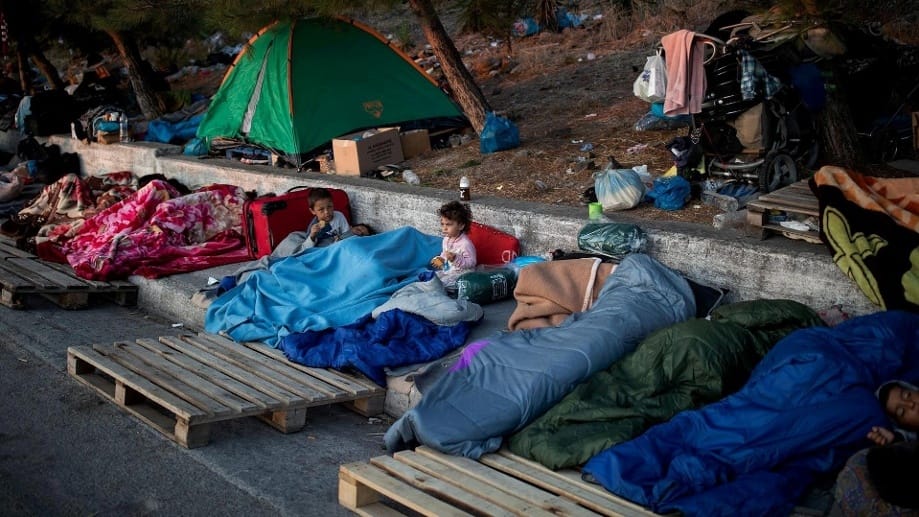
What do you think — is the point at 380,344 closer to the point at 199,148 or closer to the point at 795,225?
the point at 795,225

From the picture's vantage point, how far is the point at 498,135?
8.08m

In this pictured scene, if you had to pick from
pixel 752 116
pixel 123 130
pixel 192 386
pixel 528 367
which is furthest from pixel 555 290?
pixel 123 130

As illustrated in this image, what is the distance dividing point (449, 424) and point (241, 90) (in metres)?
6.96

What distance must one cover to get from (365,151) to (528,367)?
449cm

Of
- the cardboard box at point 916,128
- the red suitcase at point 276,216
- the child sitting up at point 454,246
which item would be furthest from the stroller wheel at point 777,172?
the red suitcase at point 276,216

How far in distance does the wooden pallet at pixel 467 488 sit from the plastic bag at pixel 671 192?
9.52ft

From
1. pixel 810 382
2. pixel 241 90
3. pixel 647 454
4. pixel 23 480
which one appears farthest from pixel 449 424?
pixel 241 90

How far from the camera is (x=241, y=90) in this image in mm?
9828

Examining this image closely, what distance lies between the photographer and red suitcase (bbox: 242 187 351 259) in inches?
282

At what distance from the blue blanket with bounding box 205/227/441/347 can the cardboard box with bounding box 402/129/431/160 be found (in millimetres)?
2390

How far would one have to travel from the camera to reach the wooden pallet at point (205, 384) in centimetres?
436

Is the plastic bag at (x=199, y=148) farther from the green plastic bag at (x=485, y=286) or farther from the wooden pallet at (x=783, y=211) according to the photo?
the wooden pallet at (x=783, y=211)

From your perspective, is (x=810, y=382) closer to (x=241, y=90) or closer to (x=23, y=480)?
(x=23, y=480)

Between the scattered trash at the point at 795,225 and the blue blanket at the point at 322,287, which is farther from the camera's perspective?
the blue blanket at the point at 322,287
